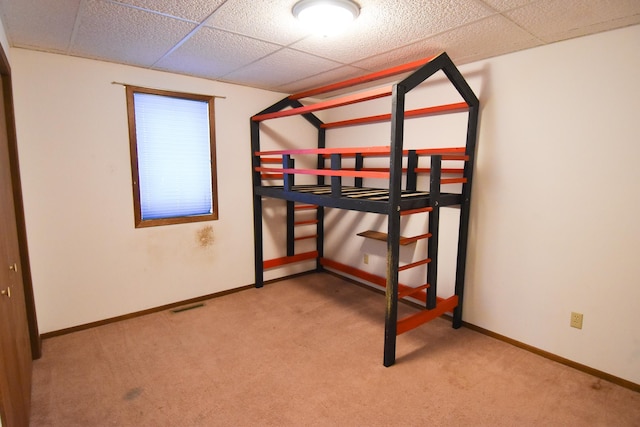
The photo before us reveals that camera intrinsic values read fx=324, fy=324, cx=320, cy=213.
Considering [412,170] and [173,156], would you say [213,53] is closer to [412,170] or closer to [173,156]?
[173,156]

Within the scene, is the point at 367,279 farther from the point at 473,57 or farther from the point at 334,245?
the point at 473,57

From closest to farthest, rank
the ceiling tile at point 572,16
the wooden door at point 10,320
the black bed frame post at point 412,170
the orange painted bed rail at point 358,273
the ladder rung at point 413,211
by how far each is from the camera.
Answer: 1. the wooden door at point 10,320
2. the ceiling tile at point 572,16
3. the ladder rung at point 413,211
4. the black bed frame post at point 412,170
5. the orange painted bed rail at point 358,273

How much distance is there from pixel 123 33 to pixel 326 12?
4.41ft

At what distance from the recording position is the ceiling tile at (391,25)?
1696mm

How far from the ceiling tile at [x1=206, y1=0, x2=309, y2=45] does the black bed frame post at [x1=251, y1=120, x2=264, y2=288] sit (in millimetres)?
1444

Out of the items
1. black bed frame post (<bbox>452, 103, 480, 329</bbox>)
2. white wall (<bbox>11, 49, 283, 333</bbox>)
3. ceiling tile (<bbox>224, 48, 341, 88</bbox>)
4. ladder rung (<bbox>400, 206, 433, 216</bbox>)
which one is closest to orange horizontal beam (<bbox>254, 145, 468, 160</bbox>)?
black bed frame post (<bbox>452, 103, 480, 329</bbox>)

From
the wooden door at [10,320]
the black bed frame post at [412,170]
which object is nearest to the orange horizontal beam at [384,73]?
the black bed frame post at [412,170]

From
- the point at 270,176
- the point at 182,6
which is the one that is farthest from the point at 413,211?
the point at 270,176

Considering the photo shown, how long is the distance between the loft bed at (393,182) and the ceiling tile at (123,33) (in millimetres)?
1095

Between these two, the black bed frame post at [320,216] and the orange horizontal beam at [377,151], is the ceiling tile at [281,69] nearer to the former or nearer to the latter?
the orange horizontal beam at [377,151]

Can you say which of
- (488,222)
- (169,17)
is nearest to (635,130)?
(488,222)

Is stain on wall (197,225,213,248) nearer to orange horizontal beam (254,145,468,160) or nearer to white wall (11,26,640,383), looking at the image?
white wall (11,26,640,383)

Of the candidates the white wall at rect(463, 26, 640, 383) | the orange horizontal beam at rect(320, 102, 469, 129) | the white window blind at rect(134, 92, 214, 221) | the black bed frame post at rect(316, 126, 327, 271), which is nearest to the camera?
the white wall at rect(463, 26, 640, 383)

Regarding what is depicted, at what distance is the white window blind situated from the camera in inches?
115
